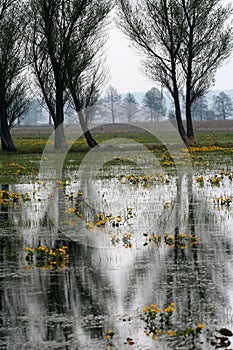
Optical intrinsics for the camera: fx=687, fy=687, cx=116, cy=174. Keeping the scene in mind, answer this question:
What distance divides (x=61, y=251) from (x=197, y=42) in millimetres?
36517

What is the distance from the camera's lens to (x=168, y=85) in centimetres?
4678

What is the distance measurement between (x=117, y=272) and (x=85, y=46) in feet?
111

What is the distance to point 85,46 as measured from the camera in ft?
134

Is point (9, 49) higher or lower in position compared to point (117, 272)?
higher

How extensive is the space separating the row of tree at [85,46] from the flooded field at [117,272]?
79.1 ft

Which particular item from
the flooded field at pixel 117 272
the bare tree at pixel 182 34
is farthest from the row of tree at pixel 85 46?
the flooded field at pixel 117 272

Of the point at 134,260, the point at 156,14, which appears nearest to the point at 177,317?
the point at 134,260

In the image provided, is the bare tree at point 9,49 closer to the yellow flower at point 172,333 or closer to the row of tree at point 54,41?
the row of tree at point 54,41

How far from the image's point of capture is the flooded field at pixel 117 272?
5.84 m

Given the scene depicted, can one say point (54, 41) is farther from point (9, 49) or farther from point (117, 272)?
point (117, 272)

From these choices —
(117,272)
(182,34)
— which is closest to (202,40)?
(182,34)

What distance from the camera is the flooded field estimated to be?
5.84 meters

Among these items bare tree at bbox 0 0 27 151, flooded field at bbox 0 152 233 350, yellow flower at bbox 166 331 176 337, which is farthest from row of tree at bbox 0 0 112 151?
yellow flower at bbox 166 331 176 337

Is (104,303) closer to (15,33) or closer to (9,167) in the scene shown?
(9,167)
